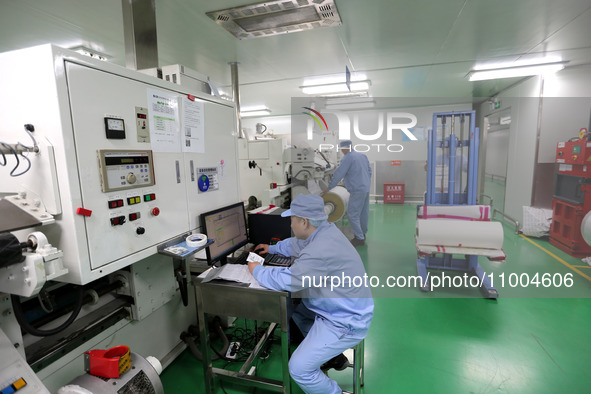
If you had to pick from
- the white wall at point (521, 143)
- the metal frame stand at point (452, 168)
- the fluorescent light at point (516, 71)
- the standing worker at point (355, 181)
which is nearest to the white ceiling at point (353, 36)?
the fluorescent light at point (516, 71)

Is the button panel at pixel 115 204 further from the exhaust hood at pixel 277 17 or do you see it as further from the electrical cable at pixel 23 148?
the exhaust hood at pixel 277 17


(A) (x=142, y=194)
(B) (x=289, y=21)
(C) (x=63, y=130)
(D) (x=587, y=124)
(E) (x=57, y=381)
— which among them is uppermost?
(B) (x=289, y=21)

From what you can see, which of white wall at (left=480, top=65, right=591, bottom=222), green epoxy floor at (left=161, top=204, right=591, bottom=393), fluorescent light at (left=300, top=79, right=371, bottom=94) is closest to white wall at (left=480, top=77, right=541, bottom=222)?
white wall at (left=480, top=65, right=591, bottom=222)

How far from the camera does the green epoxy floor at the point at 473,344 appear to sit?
1980 millimetres

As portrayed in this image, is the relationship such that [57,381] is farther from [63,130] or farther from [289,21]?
[289,21]

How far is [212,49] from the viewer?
3.67 m

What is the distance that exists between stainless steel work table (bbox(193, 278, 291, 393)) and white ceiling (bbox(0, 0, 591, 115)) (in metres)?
2.42

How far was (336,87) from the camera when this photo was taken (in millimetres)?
5535

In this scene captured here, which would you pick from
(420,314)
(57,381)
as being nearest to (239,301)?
(57,381)

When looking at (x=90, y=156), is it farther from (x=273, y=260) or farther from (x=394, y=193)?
(x=394, y=193)

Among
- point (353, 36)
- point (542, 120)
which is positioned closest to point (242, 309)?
point (353, 36)

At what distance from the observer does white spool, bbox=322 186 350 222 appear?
460cm

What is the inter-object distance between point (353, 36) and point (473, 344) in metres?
3.28

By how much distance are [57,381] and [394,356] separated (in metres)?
2.15
